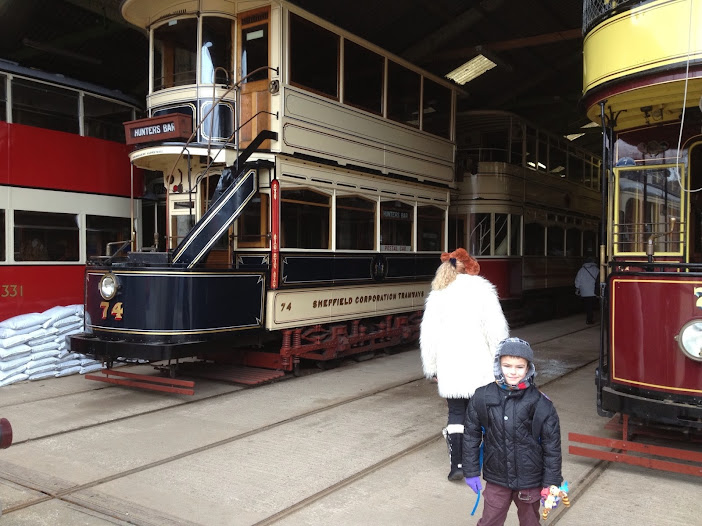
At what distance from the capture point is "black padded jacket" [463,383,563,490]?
2844 millimetres

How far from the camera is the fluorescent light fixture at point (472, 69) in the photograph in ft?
54.1

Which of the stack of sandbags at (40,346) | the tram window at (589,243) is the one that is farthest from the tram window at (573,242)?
the stack of sandbags at (40,346)

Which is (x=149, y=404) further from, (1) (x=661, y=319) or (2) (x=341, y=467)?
(1) (x=661, y=319)

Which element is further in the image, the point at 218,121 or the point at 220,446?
the point at 218,121

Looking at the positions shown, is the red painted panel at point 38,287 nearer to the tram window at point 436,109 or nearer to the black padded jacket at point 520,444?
the tram window at point 436,109

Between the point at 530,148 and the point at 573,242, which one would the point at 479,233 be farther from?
the point at 573,242

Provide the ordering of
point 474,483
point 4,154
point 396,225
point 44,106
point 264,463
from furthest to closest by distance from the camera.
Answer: point 396,225, point 44,106, point 4,154, point 264,463, point 474,483

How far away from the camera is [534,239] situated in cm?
1523

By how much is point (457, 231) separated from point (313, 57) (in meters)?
6.57

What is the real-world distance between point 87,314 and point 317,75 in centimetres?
442

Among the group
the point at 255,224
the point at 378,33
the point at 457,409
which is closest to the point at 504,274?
the point at 378,33

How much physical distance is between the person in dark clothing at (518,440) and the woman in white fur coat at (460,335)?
155 cm

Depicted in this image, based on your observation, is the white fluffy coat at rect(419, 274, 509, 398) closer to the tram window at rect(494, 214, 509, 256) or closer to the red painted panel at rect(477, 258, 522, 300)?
the red painted panel at rect(477, 258, 522, 300)

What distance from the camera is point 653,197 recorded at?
5.43 m
